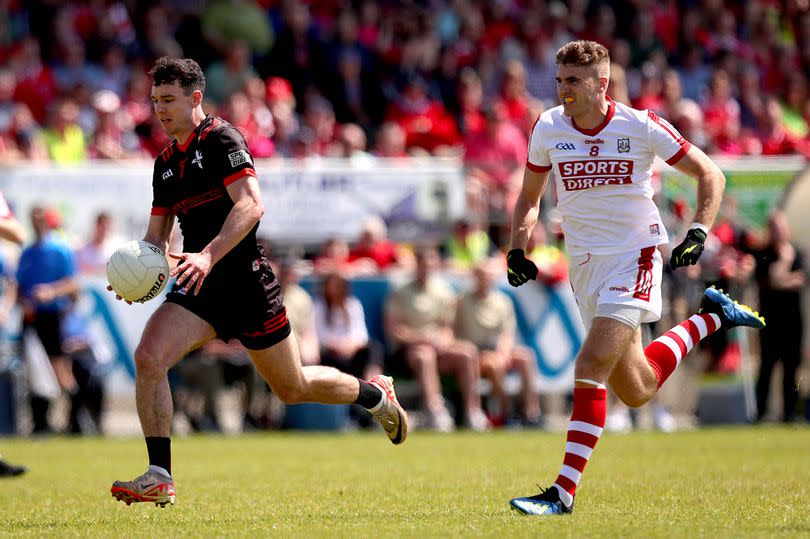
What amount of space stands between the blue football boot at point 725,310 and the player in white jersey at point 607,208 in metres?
0.74

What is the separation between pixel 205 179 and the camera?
760 centimetres

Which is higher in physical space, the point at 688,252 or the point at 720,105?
the point at 720,105

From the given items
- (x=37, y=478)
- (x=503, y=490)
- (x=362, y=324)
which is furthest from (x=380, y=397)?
(x=362, y=324)

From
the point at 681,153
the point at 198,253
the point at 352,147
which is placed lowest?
the point at 198,253

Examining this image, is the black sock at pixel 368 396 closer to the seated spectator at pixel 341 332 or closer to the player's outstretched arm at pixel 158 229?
the player's outstretched arm at pixel 158 229

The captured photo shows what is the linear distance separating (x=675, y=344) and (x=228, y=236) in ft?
8.73

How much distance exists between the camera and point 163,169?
7.73 meters

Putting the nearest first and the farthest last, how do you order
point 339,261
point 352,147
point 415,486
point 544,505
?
1. point 544,505
2. point 415,486
3. point 339,261
4. point 352,147

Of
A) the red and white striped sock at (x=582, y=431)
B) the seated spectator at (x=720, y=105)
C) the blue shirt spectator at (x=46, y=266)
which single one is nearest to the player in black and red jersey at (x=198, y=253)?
the red and white striped sock at (x=582, y=431)

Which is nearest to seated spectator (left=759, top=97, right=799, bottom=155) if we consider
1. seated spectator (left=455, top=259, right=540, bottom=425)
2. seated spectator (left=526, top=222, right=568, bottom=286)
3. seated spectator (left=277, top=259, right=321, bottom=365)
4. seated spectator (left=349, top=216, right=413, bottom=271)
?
seated spectator (left=526, top=222, right=568, bottom=286)

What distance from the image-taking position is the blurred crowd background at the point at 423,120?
51.3 ft

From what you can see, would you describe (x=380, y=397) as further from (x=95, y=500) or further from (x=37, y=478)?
(x=37, y=478)

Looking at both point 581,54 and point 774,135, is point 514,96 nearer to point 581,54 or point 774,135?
point 774,135

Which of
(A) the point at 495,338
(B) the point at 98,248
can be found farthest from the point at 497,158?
(B) the point at 98,248
